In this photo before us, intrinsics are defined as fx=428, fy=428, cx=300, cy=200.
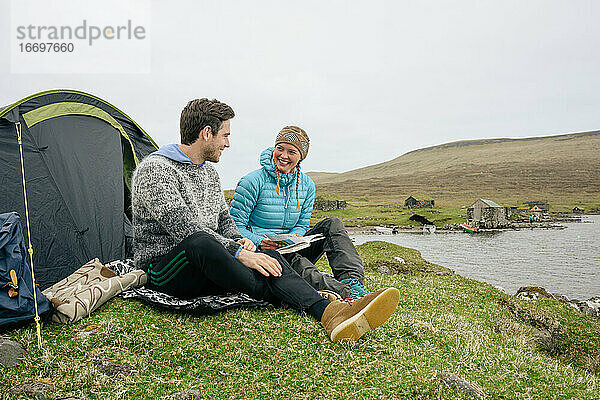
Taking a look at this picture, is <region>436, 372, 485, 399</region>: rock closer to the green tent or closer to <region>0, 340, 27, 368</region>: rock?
<region>0, 340, 27, 368</region>: rock

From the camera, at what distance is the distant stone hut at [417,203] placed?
51.2 metres

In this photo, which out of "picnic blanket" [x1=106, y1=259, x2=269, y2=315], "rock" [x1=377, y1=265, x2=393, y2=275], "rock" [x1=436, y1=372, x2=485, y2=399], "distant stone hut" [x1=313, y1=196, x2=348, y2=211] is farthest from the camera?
"distant stone hut" [x1=313, y1=196, x2=348, y2=211]

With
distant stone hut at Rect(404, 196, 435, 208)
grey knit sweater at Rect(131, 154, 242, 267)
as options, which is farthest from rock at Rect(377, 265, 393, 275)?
distant stone hut at Rect(404, 196, 435, 208)

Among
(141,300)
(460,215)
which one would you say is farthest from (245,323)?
(460,215)

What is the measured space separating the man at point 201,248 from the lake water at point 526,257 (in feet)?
29.5

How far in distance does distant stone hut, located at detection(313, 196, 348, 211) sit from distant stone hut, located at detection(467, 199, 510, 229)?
1259 centimetres

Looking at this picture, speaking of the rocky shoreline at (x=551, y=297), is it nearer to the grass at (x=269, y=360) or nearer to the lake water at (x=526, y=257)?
the lake water at (x=526, y=257)

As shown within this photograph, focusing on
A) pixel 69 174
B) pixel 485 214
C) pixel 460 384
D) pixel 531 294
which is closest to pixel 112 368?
pixel 460 384

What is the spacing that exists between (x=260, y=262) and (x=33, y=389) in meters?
2.07

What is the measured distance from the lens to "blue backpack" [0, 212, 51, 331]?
13.5 feet

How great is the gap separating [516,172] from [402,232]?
43.3 metres

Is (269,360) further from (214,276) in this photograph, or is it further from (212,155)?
(212,155)

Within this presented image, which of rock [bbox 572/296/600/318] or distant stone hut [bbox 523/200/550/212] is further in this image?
distant stone hut [bbox 523/200/550/212]

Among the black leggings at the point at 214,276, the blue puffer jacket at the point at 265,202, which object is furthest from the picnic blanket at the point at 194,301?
the blue puffer jacket at the point at 265,202
